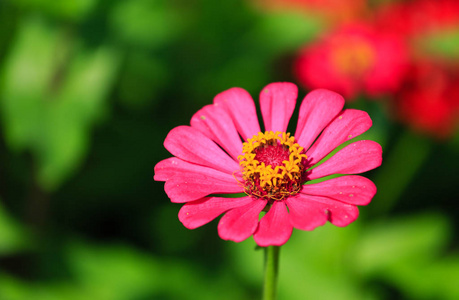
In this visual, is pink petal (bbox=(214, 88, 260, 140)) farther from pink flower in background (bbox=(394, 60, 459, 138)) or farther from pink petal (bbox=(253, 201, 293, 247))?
pink flower in background (bbox=(394, 60, 459, 138))

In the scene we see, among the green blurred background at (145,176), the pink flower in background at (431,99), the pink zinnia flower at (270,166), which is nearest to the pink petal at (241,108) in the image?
the pink zinnia flower at (270,166)

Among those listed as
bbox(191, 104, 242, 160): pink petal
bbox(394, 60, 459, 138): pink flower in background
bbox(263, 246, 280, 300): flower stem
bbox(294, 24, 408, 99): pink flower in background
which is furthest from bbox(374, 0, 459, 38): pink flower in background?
bbox(263, 246, 280, 300): flower stem

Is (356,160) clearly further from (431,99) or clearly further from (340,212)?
(431,99)

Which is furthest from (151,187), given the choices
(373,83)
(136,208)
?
(373,83)

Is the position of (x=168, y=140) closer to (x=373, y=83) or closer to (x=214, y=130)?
(x=214, y=130)

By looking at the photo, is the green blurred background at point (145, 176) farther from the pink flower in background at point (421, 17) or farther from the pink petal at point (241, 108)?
the pink petal at point (241, 108)

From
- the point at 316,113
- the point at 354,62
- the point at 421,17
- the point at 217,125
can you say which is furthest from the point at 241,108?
the point at 421,17
